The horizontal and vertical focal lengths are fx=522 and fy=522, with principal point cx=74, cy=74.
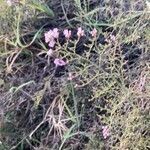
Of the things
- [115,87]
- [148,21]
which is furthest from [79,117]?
[148,21]

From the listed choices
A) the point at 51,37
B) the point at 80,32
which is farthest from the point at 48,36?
the point at 80,32

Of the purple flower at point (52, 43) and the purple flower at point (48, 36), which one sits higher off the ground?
the purple flower at point (48, 36)

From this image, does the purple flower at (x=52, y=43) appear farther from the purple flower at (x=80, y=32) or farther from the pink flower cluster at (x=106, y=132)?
the pink flower cluster at (x=106, y=132)

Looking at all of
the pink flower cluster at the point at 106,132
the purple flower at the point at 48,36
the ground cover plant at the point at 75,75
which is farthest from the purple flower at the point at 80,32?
the pink flower cluster at the point at 106,132

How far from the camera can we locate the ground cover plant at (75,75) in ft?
6.26

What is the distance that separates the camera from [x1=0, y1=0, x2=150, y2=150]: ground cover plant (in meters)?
1.91

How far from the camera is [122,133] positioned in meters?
1.90

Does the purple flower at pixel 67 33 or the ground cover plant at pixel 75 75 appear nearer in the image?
the ground cover plant at pixel 75 75

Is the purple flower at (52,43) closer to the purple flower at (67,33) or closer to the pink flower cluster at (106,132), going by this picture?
the purple flower at (67,33)

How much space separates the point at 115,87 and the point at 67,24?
1.43 feet

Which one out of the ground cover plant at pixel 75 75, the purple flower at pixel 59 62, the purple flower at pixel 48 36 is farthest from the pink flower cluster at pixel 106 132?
the purple flower at pixel 48 36

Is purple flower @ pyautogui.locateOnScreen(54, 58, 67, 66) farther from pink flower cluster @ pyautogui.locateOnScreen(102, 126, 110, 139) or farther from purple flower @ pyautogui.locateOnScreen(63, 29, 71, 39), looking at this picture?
pink flower cluster @ pyautogui.locateOnScreen(102, 126, 110, 139)

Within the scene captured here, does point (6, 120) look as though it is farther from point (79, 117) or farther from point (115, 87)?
point (115, 87)

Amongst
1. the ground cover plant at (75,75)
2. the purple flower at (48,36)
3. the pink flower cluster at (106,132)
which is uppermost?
the purple flower at (48,36)
